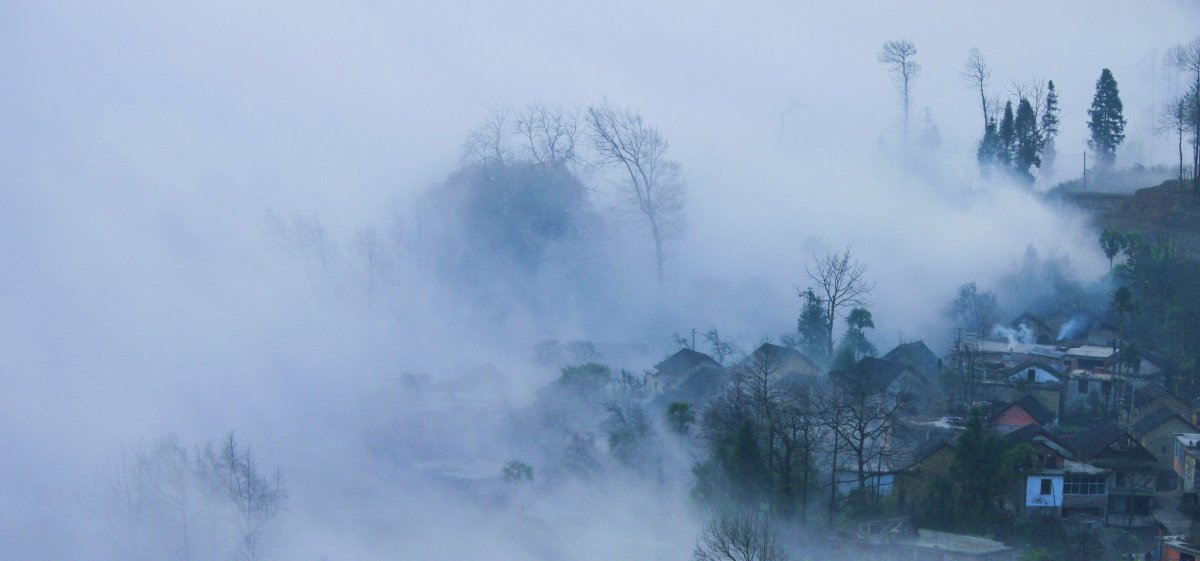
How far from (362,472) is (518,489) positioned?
176 cm

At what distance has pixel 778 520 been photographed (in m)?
11.1

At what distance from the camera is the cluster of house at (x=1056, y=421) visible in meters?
11.8

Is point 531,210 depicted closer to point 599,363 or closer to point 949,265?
point 599,363

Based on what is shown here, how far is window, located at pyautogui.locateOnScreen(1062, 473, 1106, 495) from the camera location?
38.7 ft

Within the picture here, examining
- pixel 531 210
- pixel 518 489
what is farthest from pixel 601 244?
pixel 518 489

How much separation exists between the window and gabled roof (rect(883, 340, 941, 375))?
3.82 metres

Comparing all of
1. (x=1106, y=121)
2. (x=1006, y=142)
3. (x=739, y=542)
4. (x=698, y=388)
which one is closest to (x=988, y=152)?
(x=1006, y=142)

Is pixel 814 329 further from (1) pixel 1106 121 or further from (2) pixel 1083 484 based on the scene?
(1) pixel 1106 121

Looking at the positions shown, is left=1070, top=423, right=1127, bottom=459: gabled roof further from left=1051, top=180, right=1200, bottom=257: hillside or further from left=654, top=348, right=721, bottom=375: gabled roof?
left=1051, top=180, right=1200, bottom=257: hillside

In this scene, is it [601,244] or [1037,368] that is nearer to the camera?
[1037,368]

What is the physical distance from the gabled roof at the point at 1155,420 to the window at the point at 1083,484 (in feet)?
6.19

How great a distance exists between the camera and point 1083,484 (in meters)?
11.9

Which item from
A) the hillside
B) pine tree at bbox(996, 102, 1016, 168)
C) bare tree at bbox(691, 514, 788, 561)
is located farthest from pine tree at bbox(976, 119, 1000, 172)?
bare tree at bbox(691, 514, 788, 561)

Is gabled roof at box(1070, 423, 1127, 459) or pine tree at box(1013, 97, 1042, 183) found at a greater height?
pine tree at box(1013, 97, 1042, 183)
